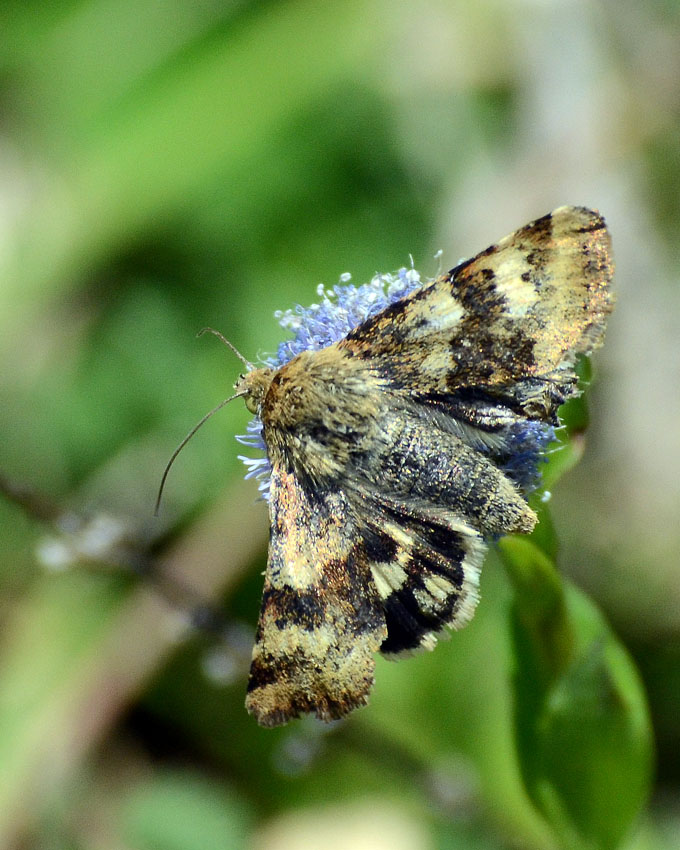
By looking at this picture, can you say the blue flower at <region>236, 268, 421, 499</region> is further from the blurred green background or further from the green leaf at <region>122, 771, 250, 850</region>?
the green leaf at <region>122, 771, 250, 850</region>

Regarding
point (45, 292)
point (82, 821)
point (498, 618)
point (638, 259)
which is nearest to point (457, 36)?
point (638, 259)

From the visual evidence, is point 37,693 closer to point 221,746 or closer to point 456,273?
point 221,746

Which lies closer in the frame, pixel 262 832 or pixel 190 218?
pixel 262 832

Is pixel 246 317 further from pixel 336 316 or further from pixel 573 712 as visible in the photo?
pixel 573 712

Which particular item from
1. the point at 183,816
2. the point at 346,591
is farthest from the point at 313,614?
the point at 183,816

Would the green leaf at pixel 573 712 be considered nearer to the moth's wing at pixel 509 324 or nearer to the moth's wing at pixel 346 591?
the moth's wing at pixel 346 591
